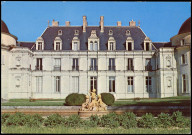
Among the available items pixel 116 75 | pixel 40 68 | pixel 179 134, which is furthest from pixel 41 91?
pixel 179 134

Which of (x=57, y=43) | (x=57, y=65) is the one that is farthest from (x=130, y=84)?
(x=57, y=43)

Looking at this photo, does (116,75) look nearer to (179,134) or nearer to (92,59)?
(92,59)

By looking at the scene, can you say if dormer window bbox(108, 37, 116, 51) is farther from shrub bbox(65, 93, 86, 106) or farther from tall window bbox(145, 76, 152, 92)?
shrub bbox(65, 93, 86, 106)

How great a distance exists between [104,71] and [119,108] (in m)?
20.7

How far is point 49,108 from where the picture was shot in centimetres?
1753

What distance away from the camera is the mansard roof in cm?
3906

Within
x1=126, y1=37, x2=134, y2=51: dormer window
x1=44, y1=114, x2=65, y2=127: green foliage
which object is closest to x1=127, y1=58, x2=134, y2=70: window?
x1=126, y1=37, x2=134, y2=51: dormer window

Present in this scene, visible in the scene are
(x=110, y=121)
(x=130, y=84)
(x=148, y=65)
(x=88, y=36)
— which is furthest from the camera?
(x=88, y=36)

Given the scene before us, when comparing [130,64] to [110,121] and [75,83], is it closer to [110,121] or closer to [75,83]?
[75,83]

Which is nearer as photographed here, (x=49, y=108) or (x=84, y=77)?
(x=49, y=108)

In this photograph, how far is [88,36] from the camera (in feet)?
132

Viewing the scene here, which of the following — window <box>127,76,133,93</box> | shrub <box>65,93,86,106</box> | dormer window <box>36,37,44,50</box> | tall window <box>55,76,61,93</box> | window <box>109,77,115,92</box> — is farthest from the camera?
dormer window <box>36,37,44,50</box>

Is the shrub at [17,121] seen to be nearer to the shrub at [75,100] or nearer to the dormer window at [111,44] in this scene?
the shrub at [75,100]

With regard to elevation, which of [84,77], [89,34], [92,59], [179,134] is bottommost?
[179,134]
